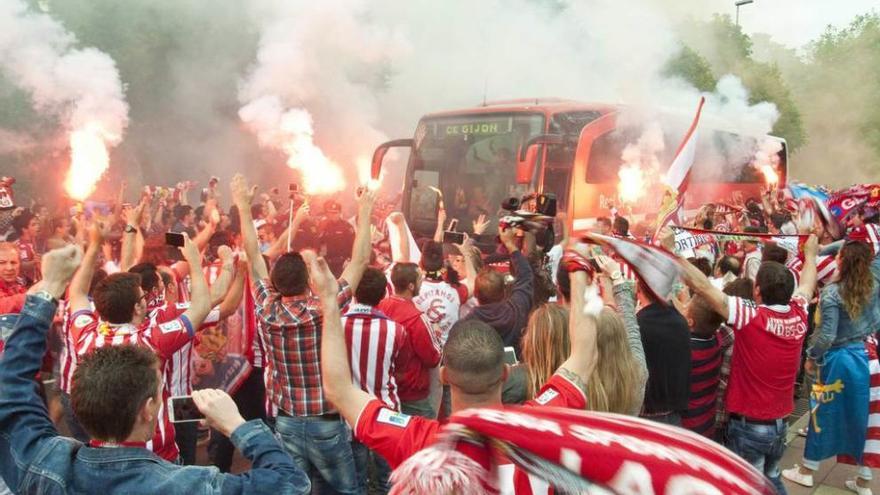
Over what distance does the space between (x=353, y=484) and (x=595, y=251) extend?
5.32 ft

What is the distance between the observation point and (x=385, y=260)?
7.63m

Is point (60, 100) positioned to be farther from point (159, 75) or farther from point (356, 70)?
point (356, 70)

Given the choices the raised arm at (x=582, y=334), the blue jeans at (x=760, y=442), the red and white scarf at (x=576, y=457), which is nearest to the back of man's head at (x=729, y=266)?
the blue jeans at (x=760, y=442)

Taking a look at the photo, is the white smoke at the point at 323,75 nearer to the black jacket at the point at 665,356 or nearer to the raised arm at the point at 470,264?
the raised arm at the point at 470,264

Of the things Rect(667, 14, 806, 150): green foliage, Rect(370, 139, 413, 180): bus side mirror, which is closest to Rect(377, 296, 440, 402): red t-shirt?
Rect(370, 139, 413, 180): bus side mirror

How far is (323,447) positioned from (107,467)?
167 centimetres

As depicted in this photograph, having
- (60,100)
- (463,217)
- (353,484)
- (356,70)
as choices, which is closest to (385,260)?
(463,217)

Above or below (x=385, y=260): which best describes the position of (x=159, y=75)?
above

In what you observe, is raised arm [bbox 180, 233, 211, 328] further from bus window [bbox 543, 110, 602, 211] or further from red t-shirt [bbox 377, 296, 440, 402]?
bus window [bbox 543, 110, 602, 211]

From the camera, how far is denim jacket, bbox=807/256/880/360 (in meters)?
4.36

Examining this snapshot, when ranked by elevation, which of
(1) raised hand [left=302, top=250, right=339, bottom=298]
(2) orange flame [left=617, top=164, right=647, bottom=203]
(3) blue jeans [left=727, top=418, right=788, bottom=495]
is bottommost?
(3) blue jeans [left=727, top=418, right=788, bottom=495]

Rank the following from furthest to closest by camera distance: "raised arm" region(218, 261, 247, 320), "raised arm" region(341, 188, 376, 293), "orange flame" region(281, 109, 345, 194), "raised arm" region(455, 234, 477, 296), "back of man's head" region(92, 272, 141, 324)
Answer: "orange flame" region(281, 109, 345, 194)
"raised arm" region(455, 234, 477, 296)
"raised arm" region(218, 261, 247, 320)
"raised arm" region(341, 188, 376, 293)
"back of man's head" region(92, 272, 141, 324)

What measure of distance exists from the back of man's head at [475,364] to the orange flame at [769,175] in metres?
15.5

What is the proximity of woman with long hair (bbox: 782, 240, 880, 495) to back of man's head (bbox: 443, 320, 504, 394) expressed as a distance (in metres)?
3.26
